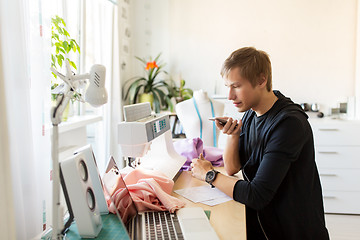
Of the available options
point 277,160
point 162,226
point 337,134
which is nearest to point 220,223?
point 162,226

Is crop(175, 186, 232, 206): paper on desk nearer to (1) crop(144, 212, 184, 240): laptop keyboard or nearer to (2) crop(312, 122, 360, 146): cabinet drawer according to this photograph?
(1) crop(144, 212, 184, 240): laptop keyboard

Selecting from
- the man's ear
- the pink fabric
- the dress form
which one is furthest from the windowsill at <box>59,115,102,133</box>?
the man's ear

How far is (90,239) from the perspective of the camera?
104 centimetres

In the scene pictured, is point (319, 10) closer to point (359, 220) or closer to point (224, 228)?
point (359, 220)

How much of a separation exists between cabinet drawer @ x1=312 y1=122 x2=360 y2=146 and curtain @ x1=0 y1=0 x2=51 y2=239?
2.74m

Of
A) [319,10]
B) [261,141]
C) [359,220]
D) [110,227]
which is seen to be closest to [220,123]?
[261,141]

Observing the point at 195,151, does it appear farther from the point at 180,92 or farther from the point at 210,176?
the point at 180,92

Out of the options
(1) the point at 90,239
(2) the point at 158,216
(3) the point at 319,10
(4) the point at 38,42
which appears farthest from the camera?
(3) the point at 319,10

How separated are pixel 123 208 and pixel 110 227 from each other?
0.25 ft

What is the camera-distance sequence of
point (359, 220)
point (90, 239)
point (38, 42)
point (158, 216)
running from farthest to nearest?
point (359, 220) → point (38, 42) → point (158, 216) → point (90, 239)

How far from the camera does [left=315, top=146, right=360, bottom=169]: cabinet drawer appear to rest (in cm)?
331

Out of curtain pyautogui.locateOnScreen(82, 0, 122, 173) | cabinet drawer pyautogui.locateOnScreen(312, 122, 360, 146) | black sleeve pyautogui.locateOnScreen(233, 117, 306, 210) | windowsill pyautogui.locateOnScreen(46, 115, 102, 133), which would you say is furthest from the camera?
cabinet drawer pyautogui.locateOnScreen(312, 122, 360, 146)

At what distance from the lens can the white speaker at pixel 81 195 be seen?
0.97 m

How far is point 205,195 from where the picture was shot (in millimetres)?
1414
